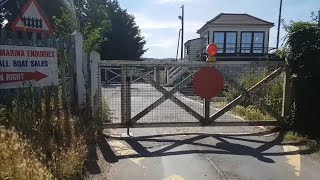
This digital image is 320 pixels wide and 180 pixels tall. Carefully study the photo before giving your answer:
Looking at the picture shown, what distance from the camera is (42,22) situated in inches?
267

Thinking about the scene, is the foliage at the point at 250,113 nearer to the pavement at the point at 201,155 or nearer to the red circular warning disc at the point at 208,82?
the pavement at the point at 201,155

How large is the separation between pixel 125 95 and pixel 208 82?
1.94 metres

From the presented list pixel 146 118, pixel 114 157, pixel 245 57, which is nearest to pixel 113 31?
pixel 245 57

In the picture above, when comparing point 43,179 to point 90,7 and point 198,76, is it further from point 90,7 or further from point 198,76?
point 90,7

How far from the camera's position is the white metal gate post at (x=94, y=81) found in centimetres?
804

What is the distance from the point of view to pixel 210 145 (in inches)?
293

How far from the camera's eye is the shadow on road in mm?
6828

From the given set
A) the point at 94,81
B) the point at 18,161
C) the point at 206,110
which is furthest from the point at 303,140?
the point at 18,161

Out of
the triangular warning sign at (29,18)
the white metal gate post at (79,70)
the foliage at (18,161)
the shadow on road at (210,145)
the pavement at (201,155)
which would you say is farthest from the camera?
the white metal gate post at (79,70)

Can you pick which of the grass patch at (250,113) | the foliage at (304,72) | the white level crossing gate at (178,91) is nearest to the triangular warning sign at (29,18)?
the white level crossing gate at (178,91)

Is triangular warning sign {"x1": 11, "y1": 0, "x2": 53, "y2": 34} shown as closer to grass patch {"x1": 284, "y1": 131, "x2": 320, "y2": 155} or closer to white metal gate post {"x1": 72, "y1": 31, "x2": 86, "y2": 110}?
white metal gate post {"x1": 72, "y1": 31, "x2": 86, "y2": 110}

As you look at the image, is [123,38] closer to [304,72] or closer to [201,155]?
[304,72]

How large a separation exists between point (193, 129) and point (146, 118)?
60.5 inches

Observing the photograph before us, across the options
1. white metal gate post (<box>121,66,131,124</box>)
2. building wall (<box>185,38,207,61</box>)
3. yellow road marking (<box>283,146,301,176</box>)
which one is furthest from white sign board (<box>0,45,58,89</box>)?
building wall (<box>185,38,207,61</box>)
